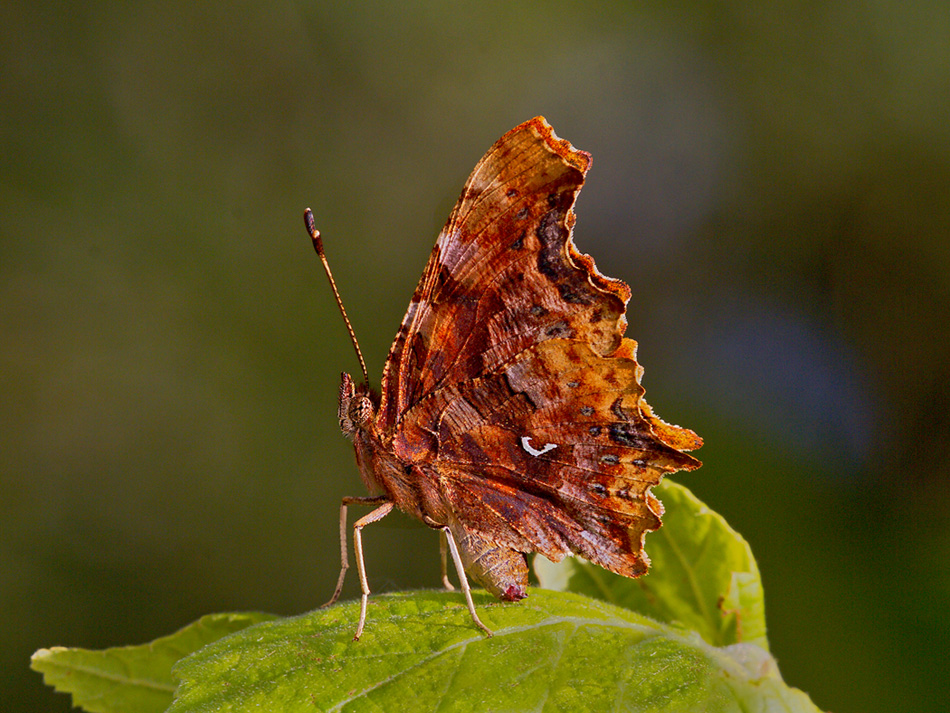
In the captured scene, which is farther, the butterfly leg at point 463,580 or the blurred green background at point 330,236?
the blurred green background at point 330,236

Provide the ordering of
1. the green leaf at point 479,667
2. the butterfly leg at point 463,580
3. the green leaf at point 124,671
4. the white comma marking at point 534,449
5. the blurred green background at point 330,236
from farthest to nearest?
the blurred green background at point 330,236
the white comma marking at point 534,449
the green leaf at point 124,671
the butterfly leg at point 463,580
the green leaf at point 479,667

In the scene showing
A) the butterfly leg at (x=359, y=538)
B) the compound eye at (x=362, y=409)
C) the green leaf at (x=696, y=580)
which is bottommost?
the green leaf at (x=696, y=580)

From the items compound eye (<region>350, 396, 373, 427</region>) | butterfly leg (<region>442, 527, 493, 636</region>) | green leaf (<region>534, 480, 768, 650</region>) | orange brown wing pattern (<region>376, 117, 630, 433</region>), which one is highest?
orange brown wing pattern (<region>376, 117, 630, 433</region>)

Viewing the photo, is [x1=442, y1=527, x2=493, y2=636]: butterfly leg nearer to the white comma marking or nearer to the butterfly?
the butterfly

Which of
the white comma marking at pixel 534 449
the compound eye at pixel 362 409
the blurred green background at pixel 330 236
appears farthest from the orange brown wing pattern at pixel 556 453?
the blurred green background at pixel 330 236

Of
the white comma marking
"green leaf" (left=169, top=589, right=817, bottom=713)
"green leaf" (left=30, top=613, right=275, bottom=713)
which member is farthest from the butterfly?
"green leaf" (left=30, top=613, right=275, bottom=713)

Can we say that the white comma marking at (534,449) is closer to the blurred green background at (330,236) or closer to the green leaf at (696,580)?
the green leaf at (696,580)
